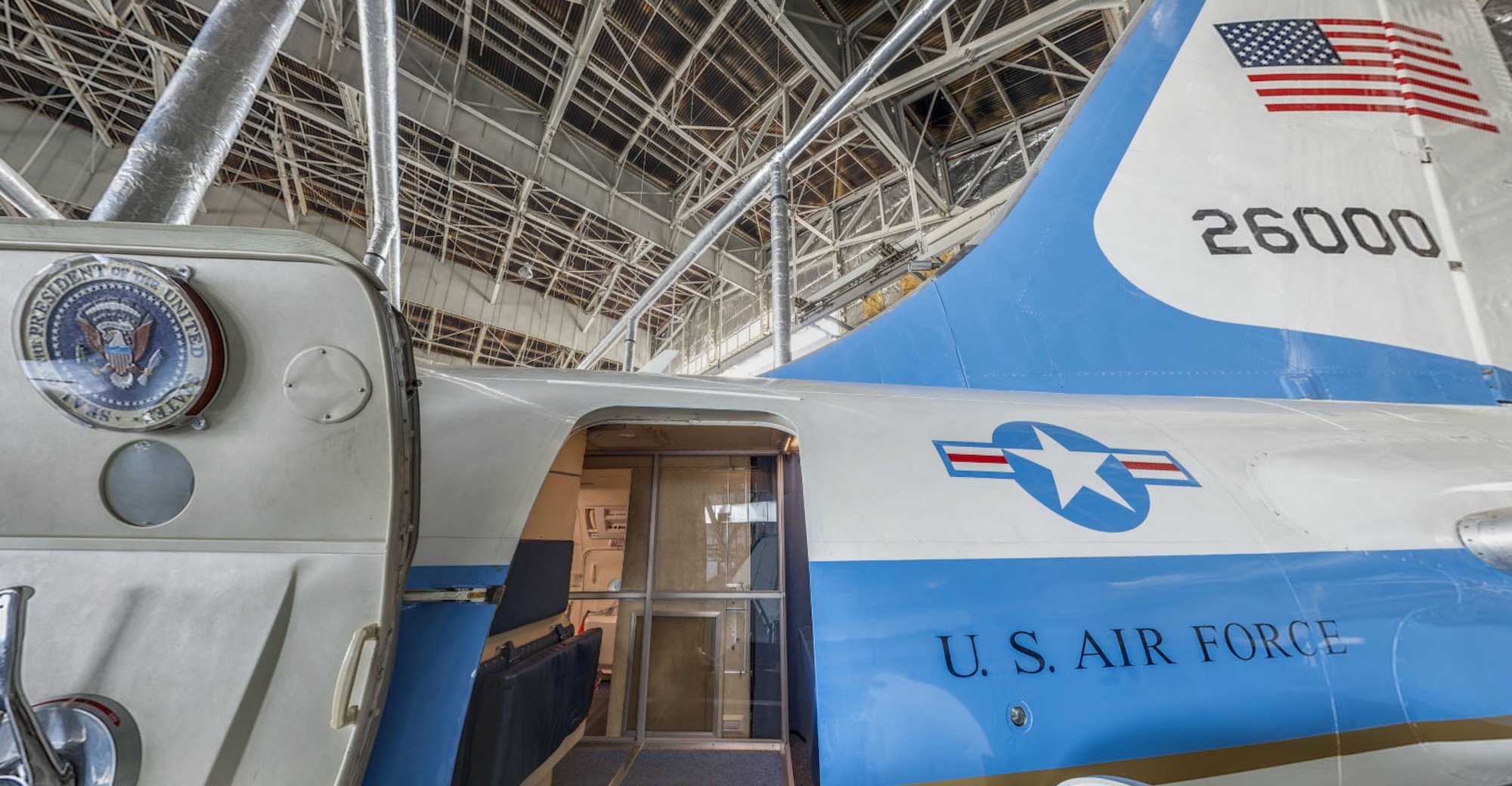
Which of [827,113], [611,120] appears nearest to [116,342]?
[827,113]

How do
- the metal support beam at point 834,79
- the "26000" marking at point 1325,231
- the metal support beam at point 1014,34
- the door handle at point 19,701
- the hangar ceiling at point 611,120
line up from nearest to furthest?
the door handle at point 19,701 → the "26000" marking at point 1325,231 → the metal support beam at point 1014,34 → the metal support beam at point 834,79 → the hangar ceiling at point 611,120

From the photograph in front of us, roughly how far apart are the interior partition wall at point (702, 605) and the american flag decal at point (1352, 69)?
12.6 ft

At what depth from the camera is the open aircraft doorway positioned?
3785mm

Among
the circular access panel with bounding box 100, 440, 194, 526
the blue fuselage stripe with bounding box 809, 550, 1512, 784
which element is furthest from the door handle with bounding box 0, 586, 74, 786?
the blue fuselage stripe with bounding box 809, 550, 1512, 784

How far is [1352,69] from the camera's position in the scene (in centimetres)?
308

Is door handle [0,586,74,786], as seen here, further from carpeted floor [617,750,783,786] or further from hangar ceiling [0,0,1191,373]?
hangar ceiling [0,0,1191,373]

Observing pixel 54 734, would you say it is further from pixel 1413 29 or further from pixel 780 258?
pixel 1413 29

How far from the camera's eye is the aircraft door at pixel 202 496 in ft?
3.32

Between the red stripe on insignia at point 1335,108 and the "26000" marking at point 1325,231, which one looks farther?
the red stripe on insignia at point 1335,108

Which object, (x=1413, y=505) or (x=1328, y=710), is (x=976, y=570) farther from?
(x=1413, y=505)

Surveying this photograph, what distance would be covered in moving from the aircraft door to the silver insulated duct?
58.0 inches

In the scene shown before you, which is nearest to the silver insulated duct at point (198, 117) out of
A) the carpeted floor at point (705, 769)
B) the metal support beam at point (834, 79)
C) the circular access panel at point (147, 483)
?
the circular access panel at point (147, 483)

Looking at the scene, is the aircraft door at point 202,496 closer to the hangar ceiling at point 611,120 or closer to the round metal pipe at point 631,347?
the round metal pipe at point 631,347

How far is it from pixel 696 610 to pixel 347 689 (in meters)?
3.27
